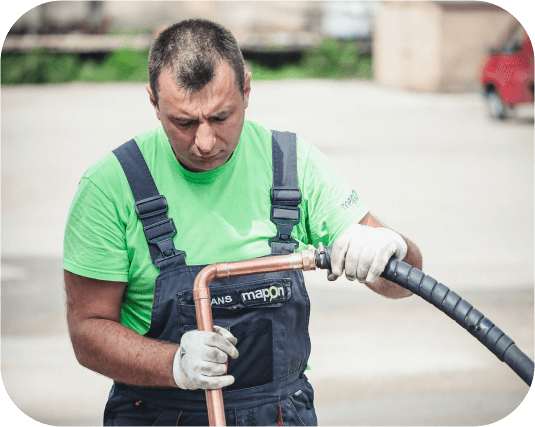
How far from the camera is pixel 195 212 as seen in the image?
1.99 metres

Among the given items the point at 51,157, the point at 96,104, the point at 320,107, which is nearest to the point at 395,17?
the point at 320,107

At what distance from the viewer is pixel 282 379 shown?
6.61 ft

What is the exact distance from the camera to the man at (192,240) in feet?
6.18

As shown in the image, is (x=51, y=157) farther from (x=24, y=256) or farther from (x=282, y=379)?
(x=282, y=379)

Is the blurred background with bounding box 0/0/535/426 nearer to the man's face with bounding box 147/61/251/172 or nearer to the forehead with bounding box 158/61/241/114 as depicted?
the man's face with bounding box 147/61/251/172

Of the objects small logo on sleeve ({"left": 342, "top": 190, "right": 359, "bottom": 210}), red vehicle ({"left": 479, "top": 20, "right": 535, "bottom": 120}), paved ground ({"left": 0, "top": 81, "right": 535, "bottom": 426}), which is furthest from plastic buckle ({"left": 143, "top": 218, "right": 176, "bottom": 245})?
red vehicle ({"left": 479, "top": 20, "right": 535, "bottom": 120})

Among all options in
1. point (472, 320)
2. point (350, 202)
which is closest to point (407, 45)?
point (350, 202)

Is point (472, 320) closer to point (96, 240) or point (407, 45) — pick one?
point (96, 240)

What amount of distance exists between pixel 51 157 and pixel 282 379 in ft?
30.9

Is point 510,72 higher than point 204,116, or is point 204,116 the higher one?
point 204,116

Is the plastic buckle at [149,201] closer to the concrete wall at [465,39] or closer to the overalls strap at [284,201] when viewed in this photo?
the overalls strap at [284,201]

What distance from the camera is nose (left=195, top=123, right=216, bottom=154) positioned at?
1880 mm

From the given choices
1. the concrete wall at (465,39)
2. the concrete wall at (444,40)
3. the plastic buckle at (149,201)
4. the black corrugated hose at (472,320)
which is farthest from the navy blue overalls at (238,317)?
the concrete wall at (465,39)

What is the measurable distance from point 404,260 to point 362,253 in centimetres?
34
